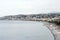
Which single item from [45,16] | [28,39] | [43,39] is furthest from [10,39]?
[45,16]

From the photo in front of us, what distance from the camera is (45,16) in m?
8.26

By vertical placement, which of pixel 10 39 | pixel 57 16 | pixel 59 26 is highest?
pixel 57 16

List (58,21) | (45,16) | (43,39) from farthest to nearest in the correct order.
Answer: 1. (45,16)
2. (58,21)
3. (43,39)

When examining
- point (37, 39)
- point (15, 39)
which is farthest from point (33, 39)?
point (15, 39)

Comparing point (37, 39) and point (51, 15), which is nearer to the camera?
point (37, 39)

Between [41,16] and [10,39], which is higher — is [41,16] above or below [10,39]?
above

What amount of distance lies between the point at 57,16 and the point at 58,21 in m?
0.49

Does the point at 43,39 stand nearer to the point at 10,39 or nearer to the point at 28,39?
the point at 28,39

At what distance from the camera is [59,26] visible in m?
7.35

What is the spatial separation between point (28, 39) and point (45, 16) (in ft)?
5.44

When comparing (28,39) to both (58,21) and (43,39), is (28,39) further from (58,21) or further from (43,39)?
(58,21)

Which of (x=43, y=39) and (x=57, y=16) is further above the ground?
(x=57, y=16)

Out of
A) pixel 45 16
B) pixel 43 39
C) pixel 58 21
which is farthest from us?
pixel 45 16

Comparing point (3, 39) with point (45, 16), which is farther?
point (45, 16)
